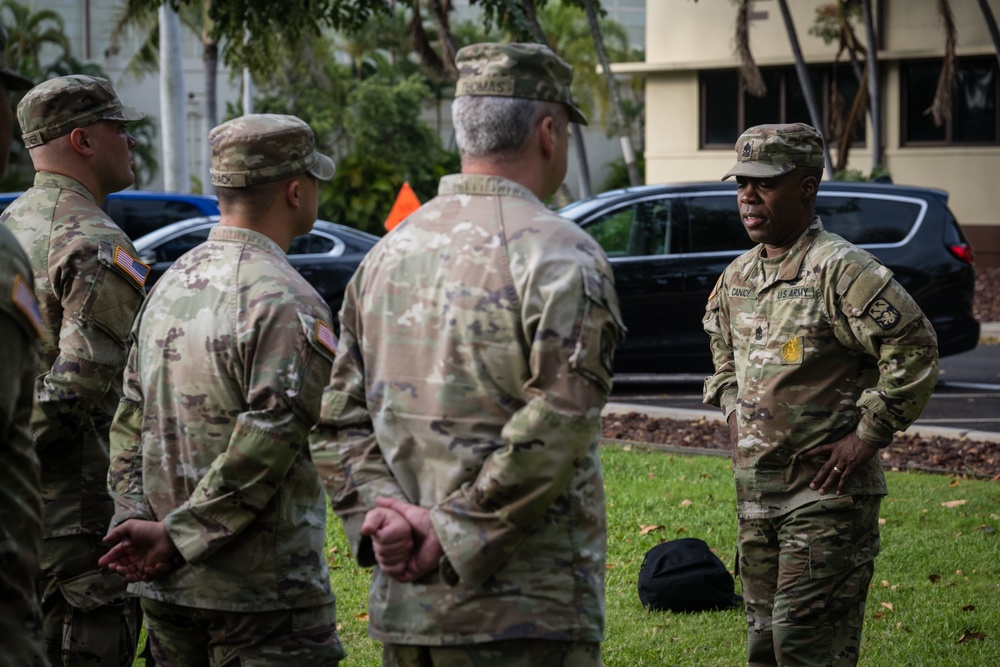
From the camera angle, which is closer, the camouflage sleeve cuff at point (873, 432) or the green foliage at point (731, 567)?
the camouflage sleeve cuff at point (873, 432)

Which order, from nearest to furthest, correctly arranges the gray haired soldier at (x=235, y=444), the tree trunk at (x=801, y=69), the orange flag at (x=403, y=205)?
the gray haired soldier at (x=235, y=444) → the orange flag at (x=403, y=205) → the tree trunk at (x=801, y=69)

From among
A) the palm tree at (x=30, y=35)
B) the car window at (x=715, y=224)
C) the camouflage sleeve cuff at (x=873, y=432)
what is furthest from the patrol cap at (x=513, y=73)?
the palm tree at (x=30, y=35)

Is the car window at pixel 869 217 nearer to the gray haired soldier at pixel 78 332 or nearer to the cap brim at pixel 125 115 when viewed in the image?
the cap brim at pixel 125 115

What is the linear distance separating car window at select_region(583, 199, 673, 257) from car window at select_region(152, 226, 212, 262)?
4.07 metres

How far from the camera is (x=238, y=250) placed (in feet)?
11.6

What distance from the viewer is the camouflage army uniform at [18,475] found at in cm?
229

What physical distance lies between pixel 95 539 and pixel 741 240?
9275mm

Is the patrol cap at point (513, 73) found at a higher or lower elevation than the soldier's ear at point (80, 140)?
higher

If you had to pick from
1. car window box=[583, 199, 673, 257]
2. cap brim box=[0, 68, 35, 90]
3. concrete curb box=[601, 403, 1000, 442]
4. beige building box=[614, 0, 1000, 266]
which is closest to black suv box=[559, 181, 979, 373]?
car window box=[583, 199, 673, 257]

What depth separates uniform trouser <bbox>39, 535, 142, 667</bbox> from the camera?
166 inches

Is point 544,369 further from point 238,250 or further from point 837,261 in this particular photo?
point 837,261

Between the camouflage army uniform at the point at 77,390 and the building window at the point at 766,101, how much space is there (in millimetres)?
23246

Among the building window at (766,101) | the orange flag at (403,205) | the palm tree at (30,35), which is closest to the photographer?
the orange flag at (403,205)

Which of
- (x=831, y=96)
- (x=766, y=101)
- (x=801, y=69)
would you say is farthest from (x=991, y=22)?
(x=766, y=101)
